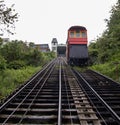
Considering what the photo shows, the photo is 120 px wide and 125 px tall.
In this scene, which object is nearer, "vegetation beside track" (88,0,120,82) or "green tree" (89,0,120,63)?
"vegetation beside track" (88,0,120,82)

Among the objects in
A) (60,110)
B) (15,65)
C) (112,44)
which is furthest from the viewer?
(15,65)

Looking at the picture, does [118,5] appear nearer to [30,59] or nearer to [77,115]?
[30,59]

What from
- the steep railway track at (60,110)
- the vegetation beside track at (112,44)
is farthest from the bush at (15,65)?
the steep railway track at (60,110)

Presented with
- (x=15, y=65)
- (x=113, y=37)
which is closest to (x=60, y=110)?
(x=113, y=37)

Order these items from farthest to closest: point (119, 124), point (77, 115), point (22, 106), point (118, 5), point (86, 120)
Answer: point (118, 5)
point (22, 106)
point (77, 115)
point (86, 120)
point (119, 124)

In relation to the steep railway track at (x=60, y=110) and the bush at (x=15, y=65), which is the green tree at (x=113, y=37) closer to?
the bush at (x=15, y=65)

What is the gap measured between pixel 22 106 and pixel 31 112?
920mm

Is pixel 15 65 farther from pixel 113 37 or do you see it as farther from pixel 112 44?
pixel 113 37

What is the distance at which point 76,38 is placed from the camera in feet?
93.7

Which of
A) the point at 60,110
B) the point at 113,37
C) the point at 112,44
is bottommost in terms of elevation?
the point at 60,110

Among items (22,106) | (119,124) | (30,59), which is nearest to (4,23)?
(22,106)

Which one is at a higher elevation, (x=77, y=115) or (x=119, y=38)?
(x=119, y=38)

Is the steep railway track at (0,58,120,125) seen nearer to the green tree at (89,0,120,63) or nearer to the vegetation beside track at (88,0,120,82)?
the vegetation beside track at (88,0,120,82)

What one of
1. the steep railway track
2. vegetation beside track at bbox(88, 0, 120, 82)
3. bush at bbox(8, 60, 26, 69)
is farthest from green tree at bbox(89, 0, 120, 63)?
the steep railway track
